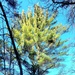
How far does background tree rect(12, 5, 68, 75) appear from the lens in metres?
25.6

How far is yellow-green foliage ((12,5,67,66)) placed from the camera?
25.7 meters

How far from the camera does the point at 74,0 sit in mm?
5707

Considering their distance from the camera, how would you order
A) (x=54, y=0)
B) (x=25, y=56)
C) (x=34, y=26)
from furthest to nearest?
(x=34, y=26) → (x=25, y=56) → (x=54, y=0)

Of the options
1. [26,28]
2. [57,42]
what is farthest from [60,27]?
[26,28]

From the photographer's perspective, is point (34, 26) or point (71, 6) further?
point (34, 26)

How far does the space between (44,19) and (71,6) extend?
2160 cm

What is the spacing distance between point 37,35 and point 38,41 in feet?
1.68

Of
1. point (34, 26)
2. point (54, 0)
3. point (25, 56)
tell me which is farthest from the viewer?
point (34, 26)

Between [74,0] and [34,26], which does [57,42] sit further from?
[74,0]

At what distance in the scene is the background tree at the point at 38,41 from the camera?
25.6 meters

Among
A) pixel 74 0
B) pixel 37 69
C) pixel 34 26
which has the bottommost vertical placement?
pixel 74 0

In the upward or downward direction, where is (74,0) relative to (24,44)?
downward

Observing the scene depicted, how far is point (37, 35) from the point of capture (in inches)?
1032

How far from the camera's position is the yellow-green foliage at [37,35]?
2573cm
